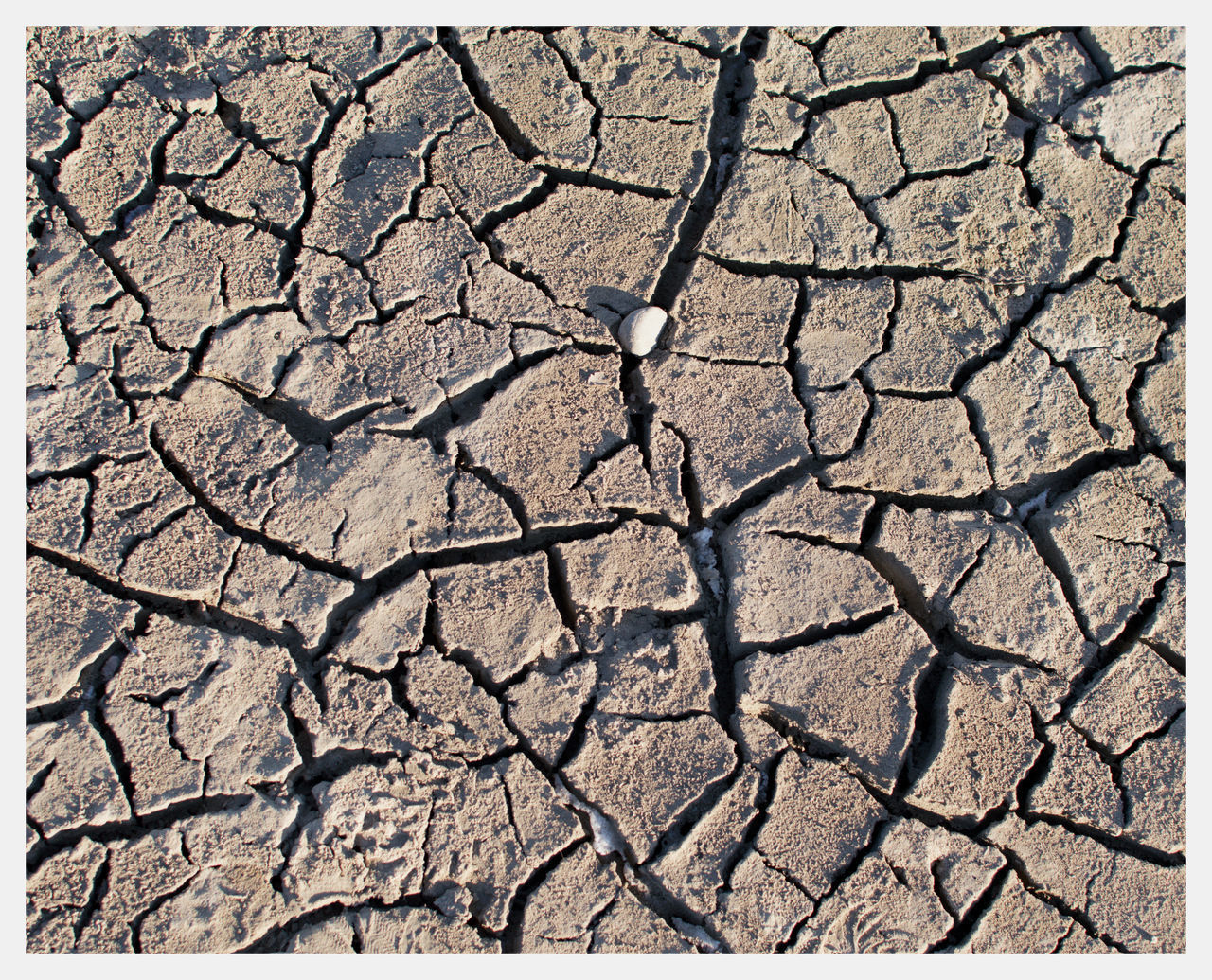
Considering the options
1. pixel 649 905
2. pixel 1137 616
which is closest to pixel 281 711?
pixel 649 905

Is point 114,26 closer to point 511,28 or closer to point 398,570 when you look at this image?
point 511,28

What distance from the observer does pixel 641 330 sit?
212 cm

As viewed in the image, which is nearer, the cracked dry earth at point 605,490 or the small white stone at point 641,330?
the cracked dry earth at point 605,490

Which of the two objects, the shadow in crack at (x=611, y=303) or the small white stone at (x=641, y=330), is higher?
the shadow in crack at (x=611, y=303)

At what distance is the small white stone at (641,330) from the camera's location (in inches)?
83.7

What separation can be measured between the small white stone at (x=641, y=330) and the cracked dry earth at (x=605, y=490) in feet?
0.15

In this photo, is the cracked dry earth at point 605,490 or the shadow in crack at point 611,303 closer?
the cracked dry earth at point 605,490

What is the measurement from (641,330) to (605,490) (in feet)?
1.57

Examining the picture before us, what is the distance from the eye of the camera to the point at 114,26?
7.25 ft

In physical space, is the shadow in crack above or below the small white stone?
above

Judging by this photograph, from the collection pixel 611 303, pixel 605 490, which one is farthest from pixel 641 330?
pixel 605 490

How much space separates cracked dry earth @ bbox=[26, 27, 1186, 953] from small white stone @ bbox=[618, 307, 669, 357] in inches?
1.8

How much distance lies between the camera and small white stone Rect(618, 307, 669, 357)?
2.13 meters

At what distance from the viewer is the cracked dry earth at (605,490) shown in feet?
6.24
